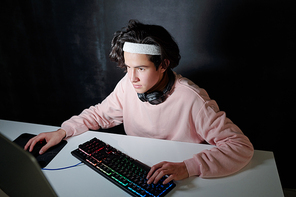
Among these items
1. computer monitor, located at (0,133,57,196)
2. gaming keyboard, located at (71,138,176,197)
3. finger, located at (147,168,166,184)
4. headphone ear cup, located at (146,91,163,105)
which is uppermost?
computer monitor, located at (0,133,57,196)

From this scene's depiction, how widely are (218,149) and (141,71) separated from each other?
0.50 m

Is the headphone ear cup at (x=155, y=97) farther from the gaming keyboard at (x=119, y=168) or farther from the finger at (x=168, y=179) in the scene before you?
the finger at (x=168, y=179)

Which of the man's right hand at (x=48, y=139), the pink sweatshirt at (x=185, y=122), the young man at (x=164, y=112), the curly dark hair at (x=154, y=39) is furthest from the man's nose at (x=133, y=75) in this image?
the man's right hand at (x=48, y=139)

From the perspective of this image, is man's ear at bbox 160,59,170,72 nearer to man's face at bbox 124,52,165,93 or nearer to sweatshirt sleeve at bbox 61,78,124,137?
man's face at bbox 124,52,165,93

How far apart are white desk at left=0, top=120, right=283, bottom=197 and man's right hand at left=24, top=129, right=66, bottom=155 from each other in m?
0.05

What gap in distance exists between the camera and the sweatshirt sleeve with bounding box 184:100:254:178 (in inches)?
32.2

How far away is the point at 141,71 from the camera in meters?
1.04

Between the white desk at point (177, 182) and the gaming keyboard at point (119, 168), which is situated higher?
the gaming keyboard at point (119, 168)

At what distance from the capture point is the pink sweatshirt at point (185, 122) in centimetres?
85

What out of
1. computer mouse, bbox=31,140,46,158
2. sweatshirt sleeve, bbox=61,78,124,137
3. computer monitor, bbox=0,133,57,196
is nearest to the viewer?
computer monitor, bbox=0,133,57,196

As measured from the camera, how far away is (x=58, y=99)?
2154mm

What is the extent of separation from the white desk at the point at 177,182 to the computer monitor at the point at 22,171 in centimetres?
31

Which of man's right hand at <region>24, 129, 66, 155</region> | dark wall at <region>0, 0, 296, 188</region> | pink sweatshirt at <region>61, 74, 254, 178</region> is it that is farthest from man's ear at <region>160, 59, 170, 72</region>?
man's right hand at <region>24, 129, 66, 155</region>

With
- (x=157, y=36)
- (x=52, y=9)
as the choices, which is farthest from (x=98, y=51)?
(x=157, y=36)
